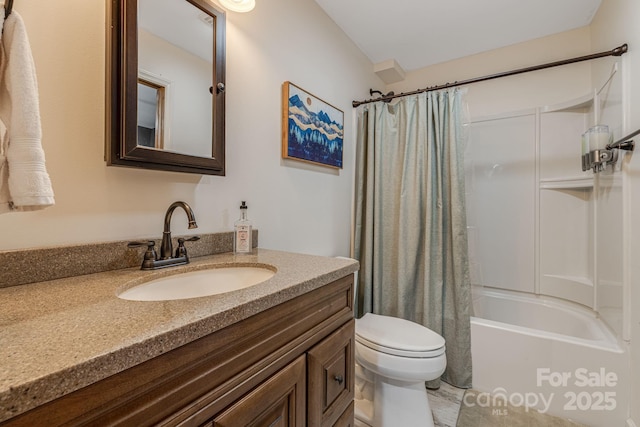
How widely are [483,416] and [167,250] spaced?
5.86ft

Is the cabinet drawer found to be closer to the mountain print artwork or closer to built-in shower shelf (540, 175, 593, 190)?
the mountain print artwork

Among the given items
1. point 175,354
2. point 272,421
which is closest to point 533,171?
point 272,421

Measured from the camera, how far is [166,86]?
95 centimetres

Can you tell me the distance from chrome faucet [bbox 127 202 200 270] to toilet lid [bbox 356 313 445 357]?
96 centimetres

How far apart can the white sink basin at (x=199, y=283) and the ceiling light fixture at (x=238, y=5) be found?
1.05 meters

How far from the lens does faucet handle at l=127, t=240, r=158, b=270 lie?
84 cm

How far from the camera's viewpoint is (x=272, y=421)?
633 mm

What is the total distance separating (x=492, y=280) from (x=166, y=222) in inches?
95.0

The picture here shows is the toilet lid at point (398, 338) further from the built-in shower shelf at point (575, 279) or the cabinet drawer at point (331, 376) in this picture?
the built-in shower shelf at point (575, 279)

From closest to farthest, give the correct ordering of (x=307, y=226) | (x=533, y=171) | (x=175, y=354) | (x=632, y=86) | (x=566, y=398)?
(x=175, y=354) < (x=632, y=86) < (x=566, y=398) < (x=307, y=226) < (x=533, y=171)

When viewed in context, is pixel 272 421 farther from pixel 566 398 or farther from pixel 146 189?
pixel 566 398

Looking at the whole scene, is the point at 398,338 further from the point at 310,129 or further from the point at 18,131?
the point at 18,131

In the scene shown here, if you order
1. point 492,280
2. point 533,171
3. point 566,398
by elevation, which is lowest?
point 566,398

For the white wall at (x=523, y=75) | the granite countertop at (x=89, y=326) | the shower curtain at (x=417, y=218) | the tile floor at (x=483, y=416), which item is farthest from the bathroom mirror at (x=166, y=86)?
the white wall at (x=523, y=75)
